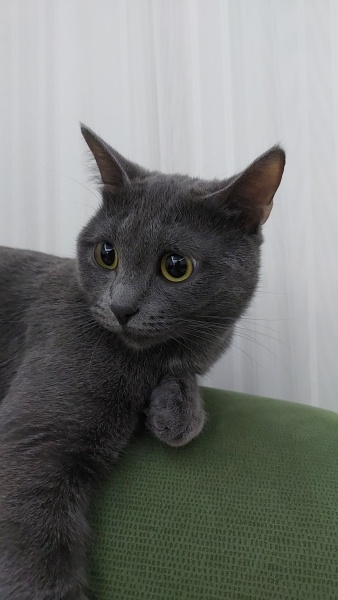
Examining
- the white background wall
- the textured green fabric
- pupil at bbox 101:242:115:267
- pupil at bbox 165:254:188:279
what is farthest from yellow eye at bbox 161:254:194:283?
the white background wall

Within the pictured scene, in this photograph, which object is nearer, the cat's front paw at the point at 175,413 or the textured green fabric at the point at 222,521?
the textured green fabric at the point at 222,521

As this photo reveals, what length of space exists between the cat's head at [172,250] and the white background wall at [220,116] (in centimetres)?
42

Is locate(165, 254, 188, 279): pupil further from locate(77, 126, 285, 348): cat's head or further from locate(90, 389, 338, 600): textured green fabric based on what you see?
locate(90, 389, 338, 600): textured green fabric

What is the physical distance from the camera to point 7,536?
589 mm

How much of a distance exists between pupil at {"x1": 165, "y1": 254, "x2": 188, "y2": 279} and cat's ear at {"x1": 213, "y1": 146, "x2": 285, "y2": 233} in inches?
4.8

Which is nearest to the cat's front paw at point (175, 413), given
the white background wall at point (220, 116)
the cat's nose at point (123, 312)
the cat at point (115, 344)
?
the cat at point (115, 344)

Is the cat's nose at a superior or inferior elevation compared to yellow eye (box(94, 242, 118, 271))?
inferior

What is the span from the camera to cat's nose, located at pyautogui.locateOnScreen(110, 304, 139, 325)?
69cm

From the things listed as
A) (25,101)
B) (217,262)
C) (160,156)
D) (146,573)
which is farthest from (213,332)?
(25,101)

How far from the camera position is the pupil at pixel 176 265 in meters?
0.72

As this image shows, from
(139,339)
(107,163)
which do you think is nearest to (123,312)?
(139,339)

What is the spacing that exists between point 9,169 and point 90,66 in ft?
1.32

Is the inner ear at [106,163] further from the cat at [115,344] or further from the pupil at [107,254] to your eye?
the pupil at [107,254]

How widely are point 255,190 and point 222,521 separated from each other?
50 centimetres
